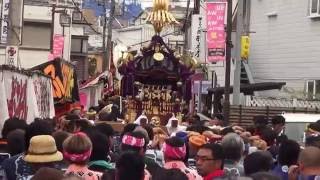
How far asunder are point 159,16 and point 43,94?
23.2 ft

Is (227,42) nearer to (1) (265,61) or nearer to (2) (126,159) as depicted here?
(1) (265,61)

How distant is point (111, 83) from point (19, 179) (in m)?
31.8

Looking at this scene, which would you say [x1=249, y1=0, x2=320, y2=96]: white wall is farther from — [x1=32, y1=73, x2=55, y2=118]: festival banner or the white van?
[x1=32, y1=73, x2=55, y2=118]: festival banner

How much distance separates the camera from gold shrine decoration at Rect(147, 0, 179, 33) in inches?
856

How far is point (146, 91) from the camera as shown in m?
21.2

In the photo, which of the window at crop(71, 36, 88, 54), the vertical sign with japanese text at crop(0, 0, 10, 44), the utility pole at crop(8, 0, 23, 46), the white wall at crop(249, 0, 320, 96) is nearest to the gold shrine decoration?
the utility pole at crop(8, 0, 23, 46)

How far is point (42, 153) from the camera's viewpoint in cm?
670

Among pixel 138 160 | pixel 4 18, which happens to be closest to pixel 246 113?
pixel 4 18

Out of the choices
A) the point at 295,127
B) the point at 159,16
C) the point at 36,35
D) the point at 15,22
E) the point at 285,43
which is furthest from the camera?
the point at 36,35

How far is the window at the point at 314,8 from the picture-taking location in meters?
25.2

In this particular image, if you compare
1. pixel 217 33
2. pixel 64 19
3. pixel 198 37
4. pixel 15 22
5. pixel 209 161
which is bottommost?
pixel 209 161

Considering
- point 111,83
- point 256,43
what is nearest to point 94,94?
point 111,83

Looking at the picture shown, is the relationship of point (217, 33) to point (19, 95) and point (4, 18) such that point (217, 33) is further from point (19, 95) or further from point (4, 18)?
point (19, 95)

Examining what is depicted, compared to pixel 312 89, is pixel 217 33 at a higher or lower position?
higher
